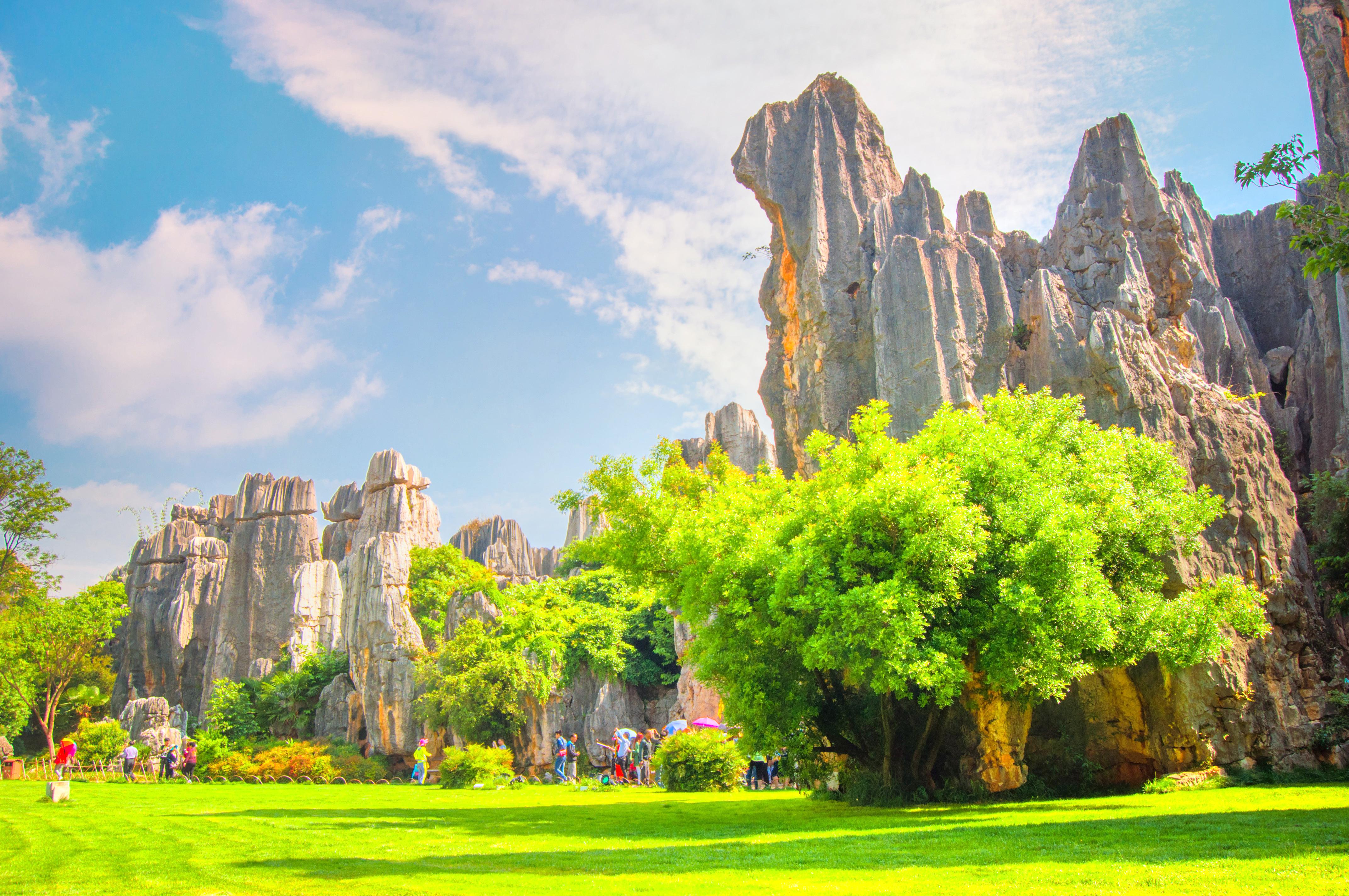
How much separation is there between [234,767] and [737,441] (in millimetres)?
37429

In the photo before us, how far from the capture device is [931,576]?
15.4 meters

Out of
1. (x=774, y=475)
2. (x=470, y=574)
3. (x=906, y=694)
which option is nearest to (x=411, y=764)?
(x=470, y=574)

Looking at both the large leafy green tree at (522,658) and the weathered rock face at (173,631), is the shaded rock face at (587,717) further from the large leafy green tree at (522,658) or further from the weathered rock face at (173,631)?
the weathered rock face at (173,631)

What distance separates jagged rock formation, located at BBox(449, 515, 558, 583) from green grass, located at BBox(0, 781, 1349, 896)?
63056mm

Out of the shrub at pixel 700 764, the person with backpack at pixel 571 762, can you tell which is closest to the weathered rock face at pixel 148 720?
the person with backpack at pixel 571 762

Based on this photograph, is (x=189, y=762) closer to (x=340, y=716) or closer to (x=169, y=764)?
(x=169, y=764)

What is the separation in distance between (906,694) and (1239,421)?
647 inches

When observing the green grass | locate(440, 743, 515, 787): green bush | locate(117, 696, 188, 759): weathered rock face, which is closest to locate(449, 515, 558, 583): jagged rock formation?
locate(117, 696, 188, 759): weathered rock face

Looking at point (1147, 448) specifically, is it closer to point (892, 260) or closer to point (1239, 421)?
point (1239, 421)

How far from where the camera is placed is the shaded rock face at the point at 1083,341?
2072cm

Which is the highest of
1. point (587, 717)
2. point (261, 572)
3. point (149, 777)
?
point (261, 572)

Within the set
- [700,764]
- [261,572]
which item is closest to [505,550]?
[261,572]

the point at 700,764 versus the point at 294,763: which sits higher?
the point at 700,764

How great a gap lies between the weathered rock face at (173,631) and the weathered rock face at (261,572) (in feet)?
6.41
